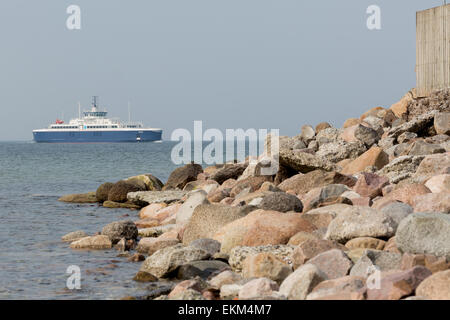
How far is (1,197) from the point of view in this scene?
945 inches

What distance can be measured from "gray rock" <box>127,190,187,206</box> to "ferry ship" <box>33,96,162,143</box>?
80.7 metres

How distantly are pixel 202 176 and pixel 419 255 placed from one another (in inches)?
544

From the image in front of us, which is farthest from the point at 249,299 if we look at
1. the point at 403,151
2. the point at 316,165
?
the point at 403,151

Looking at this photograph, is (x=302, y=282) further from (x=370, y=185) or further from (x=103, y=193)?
(x=103, y=193)

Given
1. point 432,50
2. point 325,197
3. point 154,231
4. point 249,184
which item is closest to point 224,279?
point 325,197

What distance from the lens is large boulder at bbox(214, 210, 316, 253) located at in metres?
9.21

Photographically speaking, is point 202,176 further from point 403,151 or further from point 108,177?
point 108,177

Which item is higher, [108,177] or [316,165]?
[316,165]

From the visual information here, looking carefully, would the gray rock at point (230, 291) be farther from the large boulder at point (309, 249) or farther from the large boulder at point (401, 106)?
the large boulder at point (401, 106)

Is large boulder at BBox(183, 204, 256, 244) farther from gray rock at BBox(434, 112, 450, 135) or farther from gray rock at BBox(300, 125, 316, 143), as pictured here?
gray rock at BBox(300, 125, 316, 143)

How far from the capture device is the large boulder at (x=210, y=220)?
35.1 ft

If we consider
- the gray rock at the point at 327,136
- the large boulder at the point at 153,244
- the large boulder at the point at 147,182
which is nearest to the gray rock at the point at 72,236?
the large boulder at the point at 153,244

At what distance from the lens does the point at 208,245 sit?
32.1ft

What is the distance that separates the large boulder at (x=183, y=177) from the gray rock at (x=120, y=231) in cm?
879
